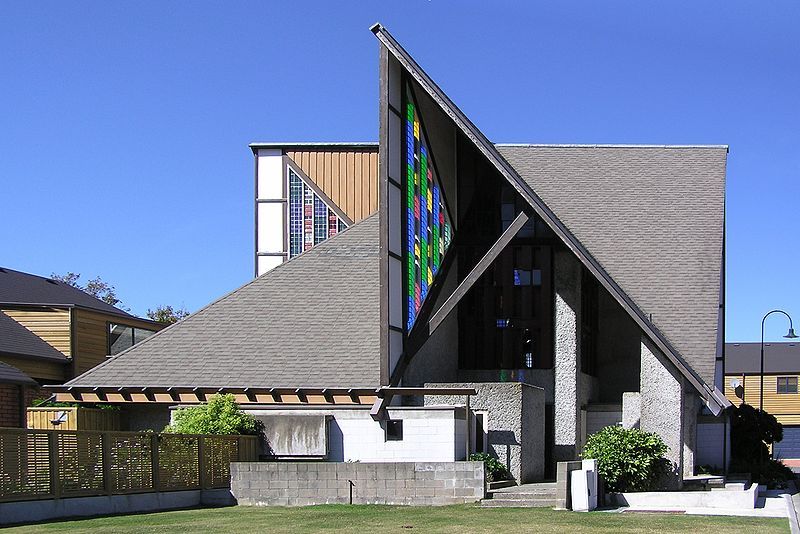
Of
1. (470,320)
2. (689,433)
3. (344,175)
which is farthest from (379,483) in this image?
(344,175)

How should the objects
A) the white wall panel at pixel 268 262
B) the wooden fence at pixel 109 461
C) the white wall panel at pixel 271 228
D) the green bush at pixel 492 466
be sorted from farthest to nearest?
the white wall panel at pixel 271 228
the white wall panel at pixel 268 262
the green bush at pixel 492 466
the wooden fence at pixel 109 461

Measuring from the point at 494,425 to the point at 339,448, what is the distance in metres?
3.69

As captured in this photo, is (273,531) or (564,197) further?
(564,197)

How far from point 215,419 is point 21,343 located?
52.2 ft

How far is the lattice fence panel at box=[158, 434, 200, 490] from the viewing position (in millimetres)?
23422

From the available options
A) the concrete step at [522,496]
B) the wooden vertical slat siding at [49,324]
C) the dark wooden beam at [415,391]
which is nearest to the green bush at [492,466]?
the dark wooden beam at [415,391]

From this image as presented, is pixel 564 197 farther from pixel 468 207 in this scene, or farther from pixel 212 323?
pixel 212 323

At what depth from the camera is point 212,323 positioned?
3200 cm

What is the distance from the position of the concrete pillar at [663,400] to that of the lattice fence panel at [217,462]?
10432 millimetres

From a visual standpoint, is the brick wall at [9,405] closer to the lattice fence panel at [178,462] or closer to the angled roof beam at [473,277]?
the lattice fence panel at [178,462]

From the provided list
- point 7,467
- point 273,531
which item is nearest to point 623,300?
point 273,531

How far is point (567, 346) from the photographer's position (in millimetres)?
31219

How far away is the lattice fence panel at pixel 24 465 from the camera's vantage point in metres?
18.8

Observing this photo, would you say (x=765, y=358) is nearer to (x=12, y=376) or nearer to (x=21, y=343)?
(x=21, y=343)
